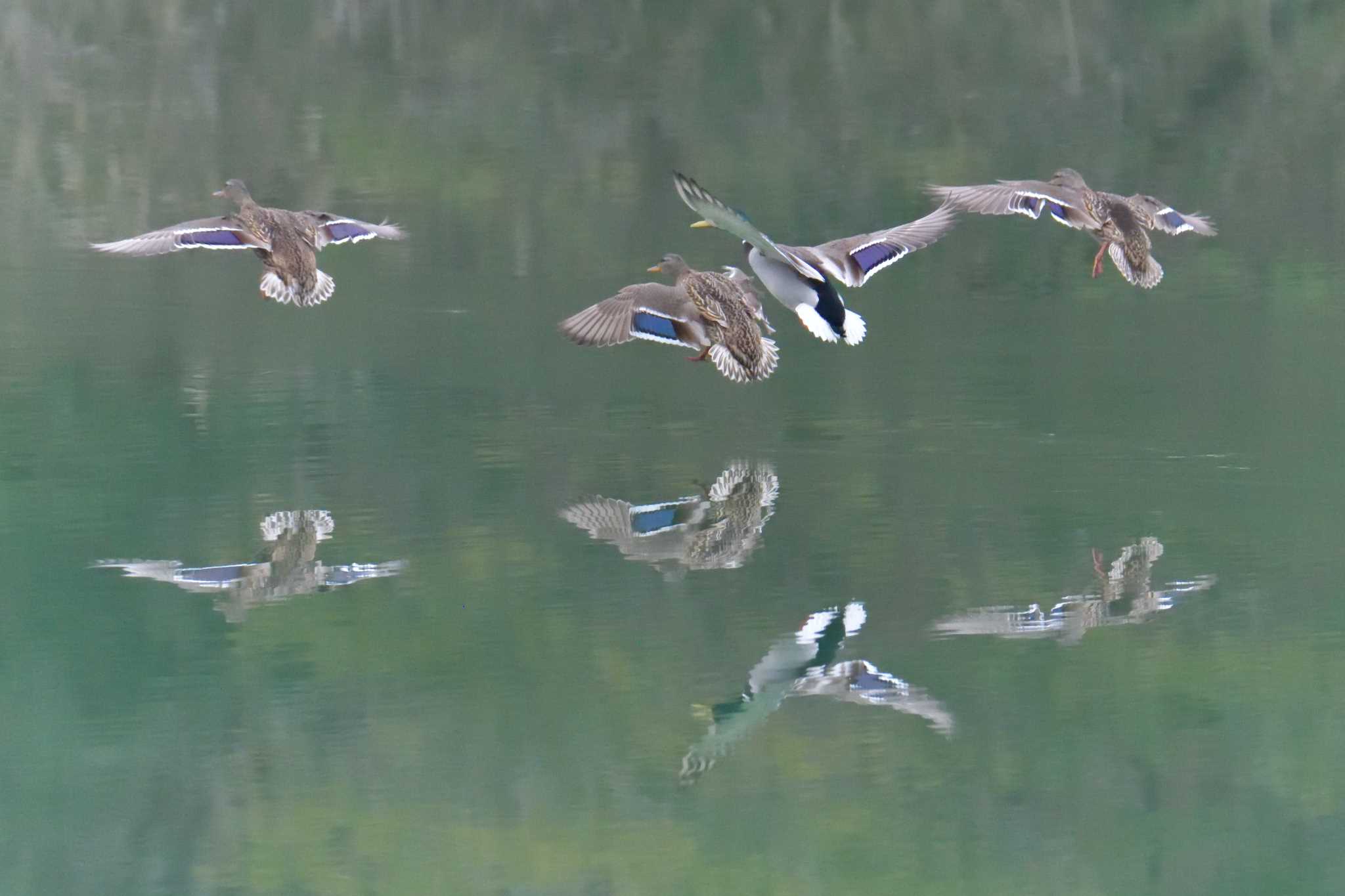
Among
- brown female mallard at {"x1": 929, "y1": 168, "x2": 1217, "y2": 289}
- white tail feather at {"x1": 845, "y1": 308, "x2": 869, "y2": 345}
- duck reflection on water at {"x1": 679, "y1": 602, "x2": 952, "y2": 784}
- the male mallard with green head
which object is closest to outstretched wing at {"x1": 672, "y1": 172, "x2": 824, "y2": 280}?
the male mallard with green head

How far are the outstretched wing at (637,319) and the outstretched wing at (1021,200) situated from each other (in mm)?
2036

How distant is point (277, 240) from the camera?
12570 mm

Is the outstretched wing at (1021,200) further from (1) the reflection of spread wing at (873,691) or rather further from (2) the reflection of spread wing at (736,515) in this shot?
(1) the reflection of spread wing at (873,691)

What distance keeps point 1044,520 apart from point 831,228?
294 inches

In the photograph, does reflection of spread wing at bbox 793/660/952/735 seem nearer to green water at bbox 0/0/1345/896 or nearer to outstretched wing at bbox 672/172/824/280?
green water at bbox 0/0/1345/896

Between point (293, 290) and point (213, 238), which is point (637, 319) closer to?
point (293, 290)

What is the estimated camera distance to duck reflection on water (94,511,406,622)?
9000mm

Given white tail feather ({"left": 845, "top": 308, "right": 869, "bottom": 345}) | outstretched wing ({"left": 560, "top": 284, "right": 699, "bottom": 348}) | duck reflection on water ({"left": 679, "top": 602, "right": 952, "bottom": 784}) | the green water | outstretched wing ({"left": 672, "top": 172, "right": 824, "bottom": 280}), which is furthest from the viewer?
white tail feather ({"left": 845, "top": 308, "right": 869, "bottom": 345})

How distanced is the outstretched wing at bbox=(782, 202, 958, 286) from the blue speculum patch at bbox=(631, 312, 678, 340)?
0.82m

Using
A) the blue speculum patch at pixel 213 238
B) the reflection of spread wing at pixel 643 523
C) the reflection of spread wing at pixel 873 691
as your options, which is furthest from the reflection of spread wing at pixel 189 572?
the blue speculum patch at pixel 213 238

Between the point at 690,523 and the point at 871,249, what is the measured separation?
9.22 ft

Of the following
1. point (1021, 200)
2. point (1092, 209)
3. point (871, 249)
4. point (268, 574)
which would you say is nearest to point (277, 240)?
point (871, 249)

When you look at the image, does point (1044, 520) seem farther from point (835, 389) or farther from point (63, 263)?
point (63, 263)

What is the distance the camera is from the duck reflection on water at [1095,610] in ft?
28.6
